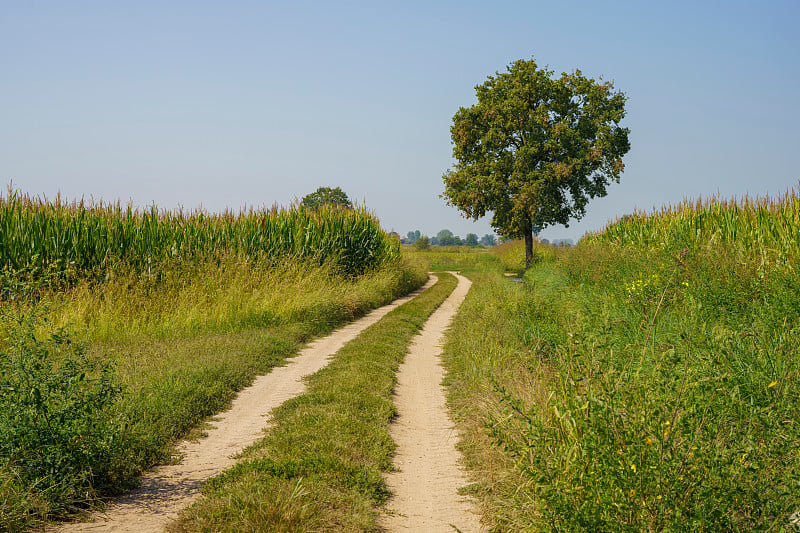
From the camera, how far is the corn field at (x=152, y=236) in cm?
1469

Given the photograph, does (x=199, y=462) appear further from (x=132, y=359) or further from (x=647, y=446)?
(x=132, y=359)

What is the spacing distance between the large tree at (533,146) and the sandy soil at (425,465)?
25.7 metres

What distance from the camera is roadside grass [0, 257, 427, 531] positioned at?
479cm

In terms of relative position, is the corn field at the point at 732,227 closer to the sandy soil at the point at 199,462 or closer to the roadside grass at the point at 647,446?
the roadside grass at the point at 647,446

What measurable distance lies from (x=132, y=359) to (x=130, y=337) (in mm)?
2319

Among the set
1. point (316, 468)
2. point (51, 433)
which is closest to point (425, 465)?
point (316, 468)

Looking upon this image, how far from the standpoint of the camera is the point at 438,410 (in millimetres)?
7816

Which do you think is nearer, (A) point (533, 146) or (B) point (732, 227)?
(B) point (732, 227)

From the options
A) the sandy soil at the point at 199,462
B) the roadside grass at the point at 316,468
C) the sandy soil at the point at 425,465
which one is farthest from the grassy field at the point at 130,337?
the sandy soil at the point at 425,465

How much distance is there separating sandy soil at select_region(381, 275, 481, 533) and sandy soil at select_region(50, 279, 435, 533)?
66.0 inches

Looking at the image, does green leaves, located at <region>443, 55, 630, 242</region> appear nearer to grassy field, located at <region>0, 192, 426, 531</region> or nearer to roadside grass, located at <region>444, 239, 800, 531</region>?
grassy field, located at <region>0, 192, 426, 531</region>

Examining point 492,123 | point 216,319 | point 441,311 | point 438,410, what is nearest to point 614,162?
point 492,123

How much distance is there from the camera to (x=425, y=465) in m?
5.88

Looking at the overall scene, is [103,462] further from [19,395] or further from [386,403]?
[386,403]
